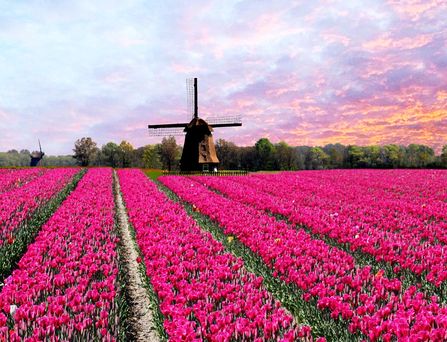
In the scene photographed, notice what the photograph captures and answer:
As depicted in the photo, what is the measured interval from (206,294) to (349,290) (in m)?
2.59

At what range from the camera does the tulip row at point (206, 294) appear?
4484 mm

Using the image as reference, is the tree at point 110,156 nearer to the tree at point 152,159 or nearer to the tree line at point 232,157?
the tree line at point 232,157

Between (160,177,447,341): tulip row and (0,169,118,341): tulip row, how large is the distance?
3275 mm

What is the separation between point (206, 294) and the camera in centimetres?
546

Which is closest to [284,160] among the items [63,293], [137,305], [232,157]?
[232,157]

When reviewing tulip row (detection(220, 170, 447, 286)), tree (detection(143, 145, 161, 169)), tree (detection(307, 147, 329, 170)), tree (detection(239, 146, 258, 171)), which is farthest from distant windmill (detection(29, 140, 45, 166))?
tulip row (detection(220, 170, 447, 286))

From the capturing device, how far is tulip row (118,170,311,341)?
4484mm

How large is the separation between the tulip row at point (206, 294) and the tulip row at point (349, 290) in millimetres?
762

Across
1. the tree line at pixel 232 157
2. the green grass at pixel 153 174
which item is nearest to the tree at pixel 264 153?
the tree line at pixel 232 157

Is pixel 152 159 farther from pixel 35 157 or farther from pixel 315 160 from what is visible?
pixel 315 160

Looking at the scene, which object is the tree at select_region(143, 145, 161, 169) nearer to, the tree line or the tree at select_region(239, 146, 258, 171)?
the tree line

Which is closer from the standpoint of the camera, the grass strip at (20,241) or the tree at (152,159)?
the grass strip at (20,241)

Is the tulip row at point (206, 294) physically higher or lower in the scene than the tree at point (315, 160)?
lower

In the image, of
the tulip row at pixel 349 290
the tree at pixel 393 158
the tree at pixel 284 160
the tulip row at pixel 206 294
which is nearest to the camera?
the tulip row at pixel 206 294
